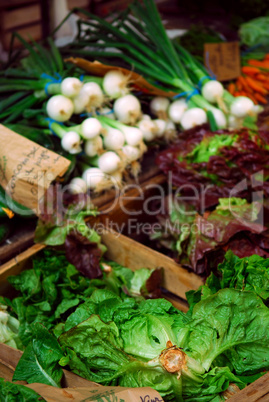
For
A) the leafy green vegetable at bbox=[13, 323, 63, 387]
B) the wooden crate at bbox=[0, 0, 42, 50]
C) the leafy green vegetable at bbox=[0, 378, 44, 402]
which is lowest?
the leafy green vegetable at bbox=[13, 323, 63, 387]

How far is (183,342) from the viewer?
1236 millimetres

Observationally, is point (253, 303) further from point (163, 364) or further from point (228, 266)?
point (163, 364)

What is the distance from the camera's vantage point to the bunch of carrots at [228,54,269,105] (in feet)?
10.3

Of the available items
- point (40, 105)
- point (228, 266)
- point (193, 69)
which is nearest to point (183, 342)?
point (228, 266)

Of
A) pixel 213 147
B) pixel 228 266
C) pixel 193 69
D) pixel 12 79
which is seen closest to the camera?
pixel 228 266

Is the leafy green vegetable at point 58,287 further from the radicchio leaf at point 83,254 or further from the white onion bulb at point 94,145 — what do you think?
the white onion bulb at point 94,145

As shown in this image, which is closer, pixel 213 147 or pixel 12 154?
pixel 12 154

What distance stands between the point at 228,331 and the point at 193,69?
2.02m

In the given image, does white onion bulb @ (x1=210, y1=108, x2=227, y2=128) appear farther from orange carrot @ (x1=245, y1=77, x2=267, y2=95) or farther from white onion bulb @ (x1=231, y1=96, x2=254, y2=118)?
orange carrot @ (x1=245, y1=77, x2=267, y2=95)

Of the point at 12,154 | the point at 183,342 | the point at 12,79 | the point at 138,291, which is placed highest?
the point at 12,79

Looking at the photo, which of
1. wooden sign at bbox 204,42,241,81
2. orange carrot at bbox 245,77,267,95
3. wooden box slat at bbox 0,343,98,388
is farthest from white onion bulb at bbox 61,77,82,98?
orange carrot at bbox 245,77,267,95

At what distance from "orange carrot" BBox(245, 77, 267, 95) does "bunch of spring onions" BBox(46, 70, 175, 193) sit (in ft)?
3.71

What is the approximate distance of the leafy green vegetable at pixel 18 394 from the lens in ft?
3.51

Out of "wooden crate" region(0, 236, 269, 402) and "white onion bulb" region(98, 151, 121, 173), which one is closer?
"wooden crate" region(0, 236, 269, 402)
